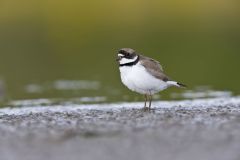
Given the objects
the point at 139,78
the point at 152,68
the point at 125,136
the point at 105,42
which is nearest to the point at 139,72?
the point at 139,78

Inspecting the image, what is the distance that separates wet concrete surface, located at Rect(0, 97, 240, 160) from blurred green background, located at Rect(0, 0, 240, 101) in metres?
6.78

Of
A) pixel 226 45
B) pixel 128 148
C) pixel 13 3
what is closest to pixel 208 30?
pixel 226 45

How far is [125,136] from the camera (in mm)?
10852

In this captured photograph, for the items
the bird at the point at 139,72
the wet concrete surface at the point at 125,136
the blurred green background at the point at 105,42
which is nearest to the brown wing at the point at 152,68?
the bird at the point at 139,72

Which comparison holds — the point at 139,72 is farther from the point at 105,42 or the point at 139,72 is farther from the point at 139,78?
the point at 105,42

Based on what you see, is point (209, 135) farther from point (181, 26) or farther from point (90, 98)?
point (181, 26)

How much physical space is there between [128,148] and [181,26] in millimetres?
31271

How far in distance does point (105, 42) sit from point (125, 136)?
80.2 feet

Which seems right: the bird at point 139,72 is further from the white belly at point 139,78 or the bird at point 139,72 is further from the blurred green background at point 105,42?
the blurred green background at point 105,42

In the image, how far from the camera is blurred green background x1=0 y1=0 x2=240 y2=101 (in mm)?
24000

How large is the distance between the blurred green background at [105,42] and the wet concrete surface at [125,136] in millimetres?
6777

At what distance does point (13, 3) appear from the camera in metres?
47.1

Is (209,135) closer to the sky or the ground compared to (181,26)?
closer to the ground

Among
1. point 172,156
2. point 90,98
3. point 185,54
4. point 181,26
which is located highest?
point 181,26
